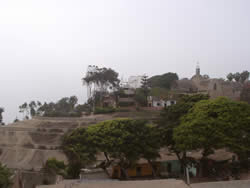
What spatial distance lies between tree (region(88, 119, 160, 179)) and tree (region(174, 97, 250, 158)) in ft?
7.55

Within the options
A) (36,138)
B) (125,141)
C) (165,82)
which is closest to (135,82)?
(165,82)

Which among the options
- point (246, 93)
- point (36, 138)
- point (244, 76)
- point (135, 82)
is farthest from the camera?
point (244, 76)

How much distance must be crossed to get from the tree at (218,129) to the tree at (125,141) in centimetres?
230

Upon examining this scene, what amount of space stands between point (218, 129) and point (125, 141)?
633 centimetres

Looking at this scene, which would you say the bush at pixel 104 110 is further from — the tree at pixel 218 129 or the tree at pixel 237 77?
the tree at pixel 237 77

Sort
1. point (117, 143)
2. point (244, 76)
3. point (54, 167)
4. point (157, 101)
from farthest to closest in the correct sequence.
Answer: point (244, 76), point (157, 101), point (54, 167), point (117, 143)

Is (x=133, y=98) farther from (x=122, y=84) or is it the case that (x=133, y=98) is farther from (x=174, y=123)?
(x=174, y=123)

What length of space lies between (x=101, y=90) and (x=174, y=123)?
104ft

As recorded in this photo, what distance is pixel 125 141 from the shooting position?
50.8 ft

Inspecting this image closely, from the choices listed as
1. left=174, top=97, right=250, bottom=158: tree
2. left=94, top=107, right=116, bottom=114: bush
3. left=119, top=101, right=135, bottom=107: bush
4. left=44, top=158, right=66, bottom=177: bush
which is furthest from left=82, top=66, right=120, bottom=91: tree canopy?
left=174, top=97, right=250, bottom=158: tree

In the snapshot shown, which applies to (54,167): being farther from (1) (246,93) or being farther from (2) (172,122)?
(1) (246,93)

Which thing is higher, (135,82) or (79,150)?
(135,82)

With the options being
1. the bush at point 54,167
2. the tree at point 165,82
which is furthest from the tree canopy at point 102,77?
the bush at point 54,167

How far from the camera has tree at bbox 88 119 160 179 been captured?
15.2 metres
